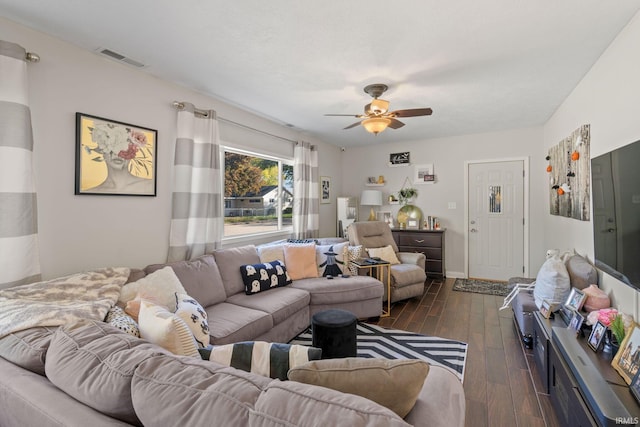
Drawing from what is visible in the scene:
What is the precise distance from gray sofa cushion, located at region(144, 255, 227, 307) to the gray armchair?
2.04 m

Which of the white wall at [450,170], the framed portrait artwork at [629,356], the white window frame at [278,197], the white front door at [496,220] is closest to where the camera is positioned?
the framed portrait artwork at [629,356]

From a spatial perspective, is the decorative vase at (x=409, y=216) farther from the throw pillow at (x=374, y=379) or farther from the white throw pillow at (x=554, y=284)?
the throw pillow at (x=374, y=379)

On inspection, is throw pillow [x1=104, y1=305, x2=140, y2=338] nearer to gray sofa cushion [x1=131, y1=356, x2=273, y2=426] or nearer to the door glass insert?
gray sofa cushion [x1=131, y1=356, x2=273, y2=426]

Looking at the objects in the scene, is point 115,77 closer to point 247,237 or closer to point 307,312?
point 247,237

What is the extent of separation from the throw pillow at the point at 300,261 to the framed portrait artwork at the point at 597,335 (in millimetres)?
2401

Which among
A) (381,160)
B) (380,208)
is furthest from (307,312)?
(381,160)

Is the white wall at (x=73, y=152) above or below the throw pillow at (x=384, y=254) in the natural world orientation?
above

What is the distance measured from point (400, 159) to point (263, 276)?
3.67 m

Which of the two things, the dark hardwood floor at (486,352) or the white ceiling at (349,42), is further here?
the dark hardwood floor at (486,352)

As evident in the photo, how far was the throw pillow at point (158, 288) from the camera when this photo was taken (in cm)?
206

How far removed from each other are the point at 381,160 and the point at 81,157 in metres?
4.69

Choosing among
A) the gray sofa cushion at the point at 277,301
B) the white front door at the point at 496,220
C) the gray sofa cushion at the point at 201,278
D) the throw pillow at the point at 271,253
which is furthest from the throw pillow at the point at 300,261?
the white front door at the point at 496,220

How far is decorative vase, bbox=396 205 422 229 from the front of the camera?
5.53 m

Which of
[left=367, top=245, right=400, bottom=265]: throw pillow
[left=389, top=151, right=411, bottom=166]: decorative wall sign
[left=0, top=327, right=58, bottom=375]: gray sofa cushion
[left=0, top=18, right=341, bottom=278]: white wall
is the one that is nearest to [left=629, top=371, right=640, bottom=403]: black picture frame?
[left=0, top=327, right=58, bottom=375]: gray sofa cushion
